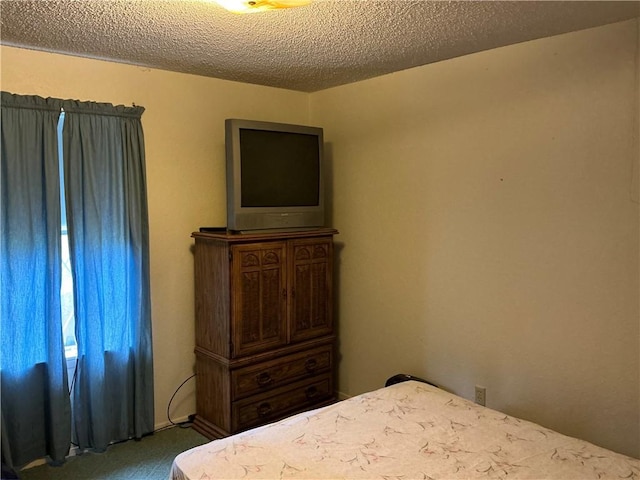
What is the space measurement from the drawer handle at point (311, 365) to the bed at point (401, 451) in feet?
3.28

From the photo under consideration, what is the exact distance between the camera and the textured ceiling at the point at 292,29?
2148mm

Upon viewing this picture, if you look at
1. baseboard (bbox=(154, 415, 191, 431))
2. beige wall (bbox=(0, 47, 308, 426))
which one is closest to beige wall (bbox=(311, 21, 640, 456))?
beige wall (bbox=(0, 47, 308, 426))

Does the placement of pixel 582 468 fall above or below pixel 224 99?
below

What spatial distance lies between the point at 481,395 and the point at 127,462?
206 cm

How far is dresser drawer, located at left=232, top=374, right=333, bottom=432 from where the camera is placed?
10.4ft

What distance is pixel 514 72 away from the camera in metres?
2.70

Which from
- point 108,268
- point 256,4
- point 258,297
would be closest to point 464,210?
point 258,297

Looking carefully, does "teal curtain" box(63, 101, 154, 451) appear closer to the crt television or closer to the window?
the window

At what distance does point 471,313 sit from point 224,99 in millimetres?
2160

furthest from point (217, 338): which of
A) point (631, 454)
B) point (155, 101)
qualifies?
point (631, 454)

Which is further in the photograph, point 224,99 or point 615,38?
point 224,99

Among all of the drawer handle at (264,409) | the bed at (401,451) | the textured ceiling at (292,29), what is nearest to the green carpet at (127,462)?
the drawer handle at (264,409)

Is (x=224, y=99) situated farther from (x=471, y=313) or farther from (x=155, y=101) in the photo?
(x=471, y=313)

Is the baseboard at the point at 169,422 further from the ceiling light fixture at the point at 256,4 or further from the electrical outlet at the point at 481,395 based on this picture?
the ceiling light fixture at the point at 256,4
